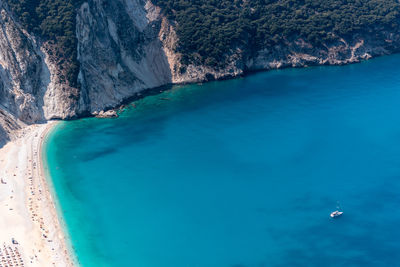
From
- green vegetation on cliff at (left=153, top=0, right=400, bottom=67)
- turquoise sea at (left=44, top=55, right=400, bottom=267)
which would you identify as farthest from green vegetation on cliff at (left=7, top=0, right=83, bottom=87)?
green vegetation on cliff at (left=153, top=0, right=400, bottom=67)

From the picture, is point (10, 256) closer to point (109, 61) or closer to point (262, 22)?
point (109, 61)

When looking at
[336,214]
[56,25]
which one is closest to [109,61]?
[56,25]

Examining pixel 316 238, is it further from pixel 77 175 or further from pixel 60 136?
pixel 60 136

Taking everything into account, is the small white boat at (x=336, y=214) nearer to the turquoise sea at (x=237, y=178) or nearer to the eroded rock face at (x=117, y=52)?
the turquoise sea at (x=237, y=178)

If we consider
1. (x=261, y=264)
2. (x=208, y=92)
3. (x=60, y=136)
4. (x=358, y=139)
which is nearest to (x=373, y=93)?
(x=358, y=139)

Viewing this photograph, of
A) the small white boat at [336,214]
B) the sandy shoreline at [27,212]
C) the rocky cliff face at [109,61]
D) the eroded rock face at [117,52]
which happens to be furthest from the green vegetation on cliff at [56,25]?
the small white boat at [336,214]

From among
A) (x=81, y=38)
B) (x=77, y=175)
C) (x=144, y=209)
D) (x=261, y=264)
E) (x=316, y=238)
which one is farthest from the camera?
(x=81, y=38)
